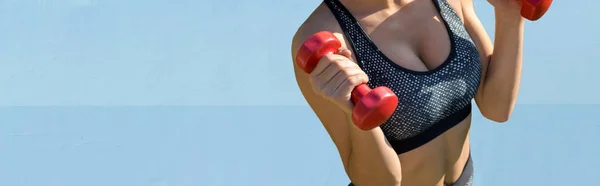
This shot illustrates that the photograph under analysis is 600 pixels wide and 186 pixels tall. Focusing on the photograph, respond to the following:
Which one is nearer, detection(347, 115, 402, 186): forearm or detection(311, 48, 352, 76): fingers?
detection(311, 48, 352, 76): fingers

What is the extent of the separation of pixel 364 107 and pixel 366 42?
15.6 inches

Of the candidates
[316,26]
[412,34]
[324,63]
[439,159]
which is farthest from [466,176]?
[324,63]

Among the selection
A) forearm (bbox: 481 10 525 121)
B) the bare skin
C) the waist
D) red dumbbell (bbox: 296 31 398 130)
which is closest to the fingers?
red dumbbell (bbox: 296 31 398 130)

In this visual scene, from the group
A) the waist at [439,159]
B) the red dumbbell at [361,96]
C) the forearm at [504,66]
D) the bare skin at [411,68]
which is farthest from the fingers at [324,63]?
the forearm at [504,66]

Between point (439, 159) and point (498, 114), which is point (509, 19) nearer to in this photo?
point (498, 114)

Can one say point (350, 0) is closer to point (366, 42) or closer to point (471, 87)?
point (366, 42)

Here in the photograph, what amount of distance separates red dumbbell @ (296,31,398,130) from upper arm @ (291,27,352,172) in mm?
287

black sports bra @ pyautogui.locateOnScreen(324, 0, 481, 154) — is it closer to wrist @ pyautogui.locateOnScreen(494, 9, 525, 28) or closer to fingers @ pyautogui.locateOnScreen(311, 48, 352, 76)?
wrist @ pyautogui.locateOnScreen(494, 9, 525, 28)

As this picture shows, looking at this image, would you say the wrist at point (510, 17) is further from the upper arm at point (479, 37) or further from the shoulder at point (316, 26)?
the shoulder at point (316, 26)

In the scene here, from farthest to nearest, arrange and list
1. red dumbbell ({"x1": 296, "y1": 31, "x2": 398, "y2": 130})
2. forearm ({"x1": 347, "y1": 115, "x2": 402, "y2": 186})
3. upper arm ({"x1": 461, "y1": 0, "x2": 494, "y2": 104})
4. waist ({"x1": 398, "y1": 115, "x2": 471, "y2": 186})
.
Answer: upper arm ({"x1": 461, "y1": 0, "x2": 494, "y2": 104}), waist ({"x1": 398, "y1": 115, "x2": 471, "y2": 186}), forearm ({"x1": 347, "y1": 115, "x2": 402, "y2": 186}), red dumbbell ({"x1": 296, "y1": 31, "x2": 398, "y2": 130})

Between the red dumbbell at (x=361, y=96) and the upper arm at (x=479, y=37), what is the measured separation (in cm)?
55

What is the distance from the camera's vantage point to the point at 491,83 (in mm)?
1970

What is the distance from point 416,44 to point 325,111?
26 cm

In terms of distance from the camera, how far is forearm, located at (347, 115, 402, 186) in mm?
1780
